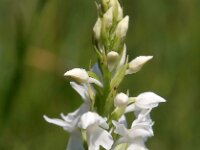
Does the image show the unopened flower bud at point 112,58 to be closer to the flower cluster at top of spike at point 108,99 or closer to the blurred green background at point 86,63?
the flower cluster at top of spike at point 108,99

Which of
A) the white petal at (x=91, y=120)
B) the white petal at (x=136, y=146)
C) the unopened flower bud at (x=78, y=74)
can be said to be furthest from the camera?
the white petal at (x=136, y=146)

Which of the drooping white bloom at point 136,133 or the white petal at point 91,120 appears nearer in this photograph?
the white petal at point 91,120

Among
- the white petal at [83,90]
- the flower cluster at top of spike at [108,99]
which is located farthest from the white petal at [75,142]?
the white petal at [83,90]

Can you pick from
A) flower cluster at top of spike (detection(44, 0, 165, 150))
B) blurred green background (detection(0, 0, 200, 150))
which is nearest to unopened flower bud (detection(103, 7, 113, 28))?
flower cluster at top of spike (detection(44, 0, 165, 150))

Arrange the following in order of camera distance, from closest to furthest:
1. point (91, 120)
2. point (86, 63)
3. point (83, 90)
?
1. point (91, 120)
2. point (83, 90)
3. point (86, 63)

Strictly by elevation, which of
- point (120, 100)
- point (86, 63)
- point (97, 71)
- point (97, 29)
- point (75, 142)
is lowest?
point (75, 142)

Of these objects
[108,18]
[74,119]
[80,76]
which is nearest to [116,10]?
[108,18]

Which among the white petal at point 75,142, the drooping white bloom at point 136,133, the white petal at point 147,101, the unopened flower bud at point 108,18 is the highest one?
the unopened flower bud at point 108,18

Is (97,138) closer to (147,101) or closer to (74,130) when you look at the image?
(74,130)
